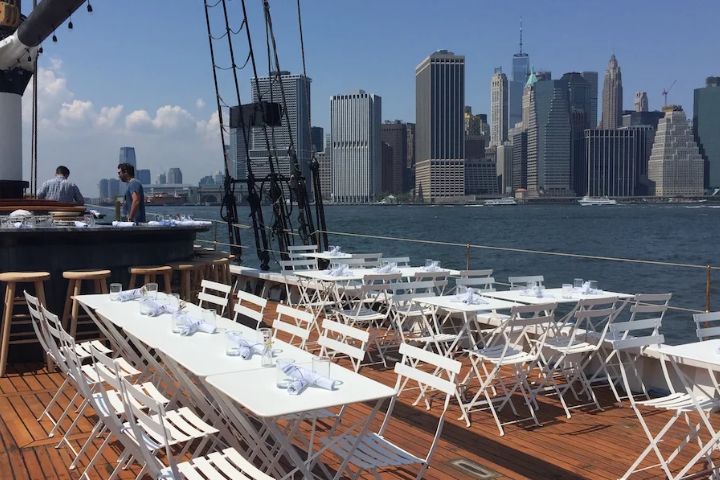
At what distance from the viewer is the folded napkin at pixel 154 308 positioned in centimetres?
490

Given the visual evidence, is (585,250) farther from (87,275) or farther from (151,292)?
(151,292)

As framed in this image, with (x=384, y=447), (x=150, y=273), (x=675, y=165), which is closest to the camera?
(x=384, y=447)

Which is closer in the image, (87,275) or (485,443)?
(485,443)

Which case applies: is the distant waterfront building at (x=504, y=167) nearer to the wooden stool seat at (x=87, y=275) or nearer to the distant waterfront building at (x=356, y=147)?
the distant waterfront building at (x=356, y=147)

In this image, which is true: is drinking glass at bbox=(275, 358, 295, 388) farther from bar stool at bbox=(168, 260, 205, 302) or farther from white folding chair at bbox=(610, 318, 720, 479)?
bar stool at bbox=(168, 260, 205, 302)

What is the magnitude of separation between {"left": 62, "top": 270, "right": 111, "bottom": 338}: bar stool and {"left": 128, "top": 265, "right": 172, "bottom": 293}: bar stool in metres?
0.31

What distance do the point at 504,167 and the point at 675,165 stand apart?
30569 mm

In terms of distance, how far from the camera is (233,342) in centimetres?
397

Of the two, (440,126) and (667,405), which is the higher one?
(440,126)

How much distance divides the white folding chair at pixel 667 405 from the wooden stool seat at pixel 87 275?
438 centimetres

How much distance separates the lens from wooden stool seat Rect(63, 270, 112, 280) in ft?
21.3

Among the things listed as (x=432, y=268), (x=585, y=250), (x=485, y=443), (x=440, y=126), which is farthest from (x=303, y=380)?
(x=440, y=126)

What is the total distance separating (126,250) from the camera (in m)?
7.28

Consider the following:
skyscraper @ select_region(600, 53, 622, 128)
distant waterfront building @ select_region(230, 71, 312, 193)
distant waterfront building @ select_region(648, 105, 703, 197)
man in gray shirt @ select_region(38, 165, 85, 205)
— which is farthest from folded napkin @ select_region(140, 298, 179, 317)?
skyscraper @ select_region(600, 53, 622, 128)
